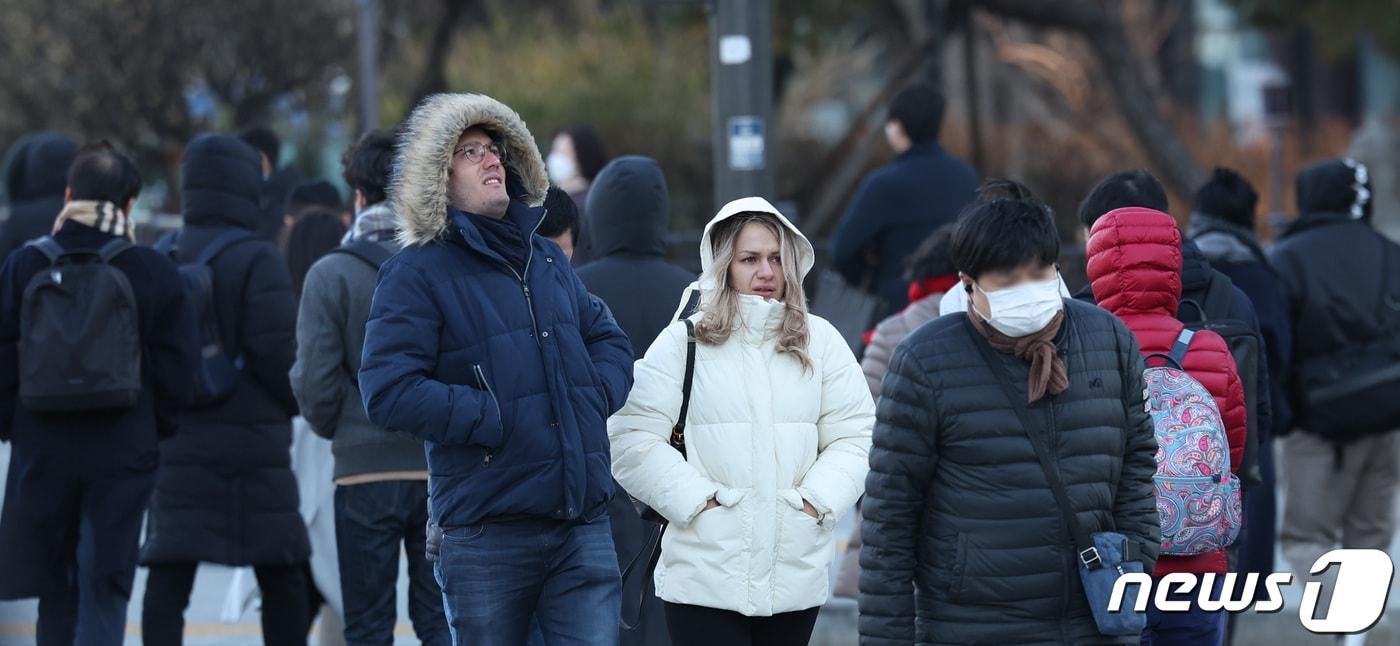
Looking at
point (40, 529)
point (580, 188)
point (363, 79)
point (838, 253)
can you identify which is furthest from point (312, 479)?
point (363, 79)

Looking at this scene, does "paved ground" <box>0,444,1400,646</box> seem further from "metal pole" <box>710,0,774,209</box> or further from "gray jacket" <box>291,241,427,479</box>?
"gray jacket" <box>291,241,427,479</box>

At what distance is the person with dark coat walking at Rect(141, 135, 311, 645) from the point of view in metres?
6.66

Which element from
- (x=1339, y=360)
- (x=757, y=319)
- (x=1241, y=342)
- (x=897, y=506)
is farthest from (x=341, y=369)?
(x=1339, y=360)

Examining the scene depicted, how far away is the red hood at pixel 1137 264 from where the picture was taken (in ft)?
16.8

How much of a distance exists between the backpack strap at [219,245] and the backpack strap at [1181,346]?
10.7 feet

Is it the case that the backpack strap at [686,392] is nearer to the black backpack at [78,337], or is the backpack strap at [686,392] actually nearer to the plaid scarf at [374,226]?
the plaid scarf at [374,226]

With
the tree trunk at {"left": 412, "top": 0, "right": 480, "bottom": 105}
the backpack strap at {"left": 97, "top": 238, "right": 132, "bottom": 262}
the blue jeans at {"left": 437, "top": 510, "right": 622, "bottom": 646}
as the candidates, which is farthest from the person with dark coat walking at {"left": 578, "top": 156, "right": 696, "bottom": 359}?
the tree trunk at {"left": 412, "top": 0, "right": 480, "bottom": 105}

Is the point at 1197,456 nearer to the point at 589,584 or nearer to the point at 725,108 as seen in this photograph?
the point at 589,584

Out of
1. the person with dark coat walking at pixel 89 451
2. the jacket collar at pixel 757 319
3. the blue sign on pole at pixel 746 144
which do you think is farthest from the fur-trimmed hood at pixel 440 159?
the blue sign on pole at pixel 746 144

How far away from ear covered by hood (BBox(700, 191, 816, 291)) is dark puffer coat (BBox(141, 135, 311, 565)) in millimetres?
2180

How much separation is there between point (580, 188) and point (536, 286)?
376cm

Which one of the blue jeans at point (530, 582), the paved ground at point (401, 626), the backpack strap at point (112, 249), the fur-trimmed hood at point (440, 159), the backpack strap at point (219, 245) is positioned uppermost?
the fur-trimmed hood at point (440, 159)

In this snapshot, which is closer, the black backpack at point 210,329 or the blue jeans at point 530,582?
the blue jeans at point 530,582

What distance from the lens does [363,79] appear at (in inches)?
756
